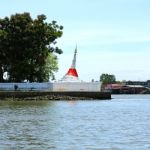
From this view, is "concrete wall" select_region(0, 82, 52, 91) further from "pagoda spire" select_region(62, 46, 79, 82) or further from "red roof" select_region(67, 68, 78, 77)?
"red roof" select_region(67, 68, 78, 77)

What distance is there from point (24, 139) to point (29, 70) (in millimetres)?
66432

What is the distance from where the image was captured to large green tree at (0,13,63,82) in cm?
9138

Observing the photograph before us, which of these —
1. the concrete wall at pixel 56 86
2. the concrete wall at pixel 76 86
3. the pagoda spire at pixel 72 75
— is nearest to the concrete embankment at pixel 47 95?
the concrete wall at pixel 76 86

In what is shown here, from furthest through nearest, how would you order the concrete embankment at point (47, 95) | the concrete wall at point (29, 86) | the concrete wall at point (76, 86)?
the concrete wall at point (76, 86), the concrete wall at point (29, 86), the concrete embankment at point (47, 95)

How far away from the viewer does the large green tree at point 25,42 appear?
91.4 metres

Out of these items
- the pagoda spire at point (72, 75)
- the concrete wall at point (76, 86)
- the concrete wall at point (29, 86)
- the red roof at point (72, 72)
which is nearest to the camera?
the concrete wall at point (29, 86)

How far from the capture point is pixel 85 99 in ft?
283

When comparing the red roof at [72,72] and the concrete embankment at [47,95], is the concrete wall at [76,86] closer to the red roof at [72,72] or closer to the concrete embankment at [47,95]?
the concrete embankment at [47,95]

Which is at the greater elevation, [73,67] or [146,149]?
[73,67]

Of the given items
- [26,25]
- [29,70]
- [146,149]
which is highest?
[26,25]

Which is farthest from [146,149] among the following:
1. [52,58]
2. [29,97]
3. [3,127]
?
[52,58]

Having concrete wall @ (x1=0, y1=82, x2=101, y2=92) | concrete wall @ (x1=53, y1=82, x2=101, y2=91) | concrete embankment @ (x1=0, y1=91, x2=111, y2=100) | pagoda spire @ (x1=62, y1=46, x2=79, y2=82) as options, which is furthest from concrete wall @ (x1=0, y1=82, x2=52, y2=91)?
pagoda spire @ (x1=62, y1=46, x2=79, y2=82)

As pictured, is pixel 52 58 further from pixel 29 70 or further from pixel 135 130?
pixel 135 130

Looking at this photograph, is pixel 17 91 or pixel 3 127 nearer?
pixel 3 127
